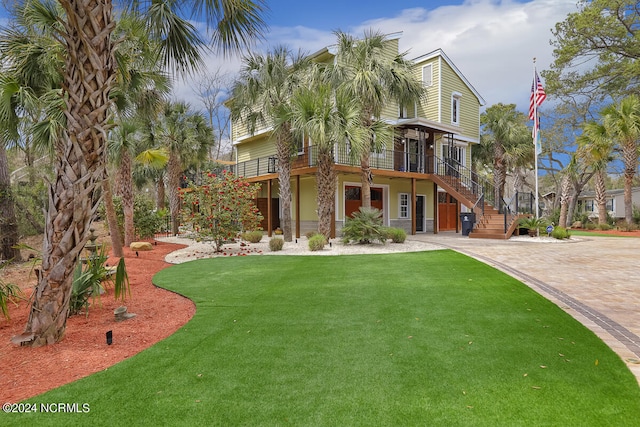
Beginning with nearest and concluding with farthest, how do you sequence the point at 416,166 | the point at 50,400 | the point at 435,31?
1. the point at 50,400
2. the point at 416,166
3. the point at 435,31

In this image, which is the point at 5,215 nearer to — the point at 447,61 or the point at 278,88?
the point at 278,88

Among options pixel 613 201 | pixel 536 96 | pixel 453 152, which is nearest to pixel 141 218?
pixel 453 152

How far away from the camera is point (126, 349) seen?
3.88 m

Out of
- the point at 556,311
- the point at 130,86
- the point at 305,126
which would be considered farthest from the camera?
the point at 305,126

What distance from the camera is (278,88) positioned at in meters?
14.2

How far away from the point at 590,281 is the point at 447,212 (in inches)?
625

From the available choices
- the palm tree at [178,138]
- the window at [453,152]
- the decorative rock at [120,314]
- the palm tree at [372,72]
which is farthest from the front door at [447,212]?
the decorative rock at [120,314]

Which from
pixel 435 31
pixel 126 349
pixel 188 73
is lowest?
pixel 126 349

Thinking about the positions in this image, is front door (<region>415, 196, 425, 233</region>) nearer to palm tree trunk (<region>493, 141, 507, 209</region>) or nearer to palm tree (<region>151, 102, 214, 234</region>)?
palm tree trunk (<region>493, 141, 507, 209</region>)

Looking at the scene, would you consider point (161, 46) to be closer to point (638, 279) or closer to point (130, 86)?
point (130, 86)

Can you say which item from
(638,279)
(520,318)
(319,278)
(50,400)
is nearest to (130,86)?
(319,278)

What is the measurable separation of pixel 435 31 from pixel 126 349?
24487 millimetres

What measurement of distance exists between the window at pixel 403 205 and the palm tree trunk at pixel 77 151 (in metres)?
17.9

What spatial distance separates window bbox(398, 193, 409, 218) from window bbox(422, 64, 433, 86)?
6.79 meters
